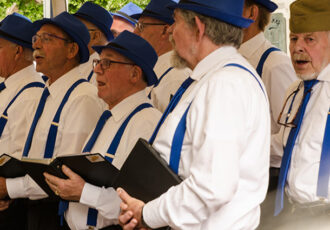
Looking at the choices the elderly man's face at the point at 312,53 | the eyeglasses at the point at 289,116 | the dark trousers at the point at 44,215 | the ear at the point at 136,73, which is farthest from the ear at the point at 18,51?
the elderly man's face at the point at 312,53

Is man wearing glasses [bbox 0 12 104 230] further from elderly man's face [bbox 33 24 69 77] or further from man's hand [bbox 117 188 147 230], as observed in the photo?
man's hand [bbox 117 188 147 230]

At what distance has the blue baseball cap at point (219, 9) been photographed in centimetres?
226

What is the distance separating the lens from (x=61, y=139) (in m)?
3.56

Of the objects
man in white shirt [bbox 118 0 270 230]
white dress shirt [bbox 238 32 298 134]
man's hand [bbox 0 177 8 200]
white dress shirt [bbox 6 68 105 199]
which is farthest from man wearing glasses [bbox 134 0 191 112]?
man in white shirt [bbox 118 0 270 230]

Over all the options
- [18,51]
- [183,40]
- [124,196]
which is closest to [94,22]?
[18,51]

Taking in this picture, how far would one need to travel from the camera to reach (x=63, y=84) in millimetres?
3848

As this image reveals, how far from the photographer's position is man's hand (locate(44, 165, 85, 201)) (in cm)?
292

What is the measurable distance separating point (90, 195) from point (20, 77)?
1.64 metres

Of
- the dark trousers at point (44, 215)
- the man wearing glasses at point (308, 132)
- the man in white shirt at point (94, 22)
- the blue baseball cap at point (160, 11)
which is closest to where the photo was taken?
the man wearing glasses at point (308, 132)

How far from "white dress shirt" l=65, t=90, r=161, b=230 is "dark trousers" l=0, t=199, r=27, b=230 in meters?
0.82

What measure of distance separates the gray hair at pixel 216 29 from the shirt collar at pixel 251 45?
1.51 metres

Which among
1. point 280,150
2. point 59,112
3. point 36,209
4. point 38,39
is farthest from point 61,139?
point 280,150

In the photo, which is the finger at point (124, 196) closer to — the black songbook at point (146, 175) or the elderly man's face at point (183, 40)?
the black songbook at point (146, 175)

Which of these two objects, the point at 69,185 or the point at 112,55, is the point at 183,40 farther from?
the point at 112,55
